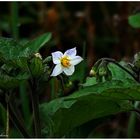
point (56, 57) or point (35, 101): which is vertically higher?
point (56, 57)

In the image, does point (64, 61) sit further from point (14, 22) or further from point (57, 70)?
point (14, 22)

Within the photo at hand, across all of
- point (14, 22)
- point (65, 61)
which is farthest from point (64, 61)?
point (14, 22)

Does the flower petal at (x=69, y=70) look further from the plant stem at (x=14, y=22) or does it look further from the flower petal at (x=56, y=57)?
the plant stem at (x=14, y=22)

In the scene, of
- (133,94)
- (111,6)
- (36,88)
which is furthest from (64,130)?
(111,6)

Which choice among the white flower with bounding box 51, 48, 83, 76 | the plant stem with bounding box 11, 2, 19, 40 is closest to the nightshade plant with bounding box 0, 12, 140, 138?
the white flower with bounding box 51, 48, 83, 76

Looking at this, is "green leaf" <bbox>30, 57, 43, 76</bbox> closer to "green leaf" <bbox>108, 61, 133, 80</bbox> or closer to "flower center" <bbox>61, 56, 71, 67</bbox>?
"flower center" <bbox>61, 56, 71, 67</bbox>

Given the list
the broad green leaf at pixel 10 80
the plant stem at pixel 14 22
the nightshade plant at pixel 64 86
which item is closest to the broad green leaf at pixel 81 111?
the nightshade plant at pixel 64 86

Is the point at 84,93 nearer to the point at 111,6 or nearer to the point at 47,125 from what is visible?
the point at 47,125

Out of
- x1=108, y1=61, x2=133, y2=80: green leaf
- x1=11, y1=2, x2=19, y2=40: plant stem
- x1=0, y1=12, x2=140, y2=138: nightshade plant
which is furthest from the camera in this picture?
x1=11, y1=2, x2=19, y2=40: plant stem
